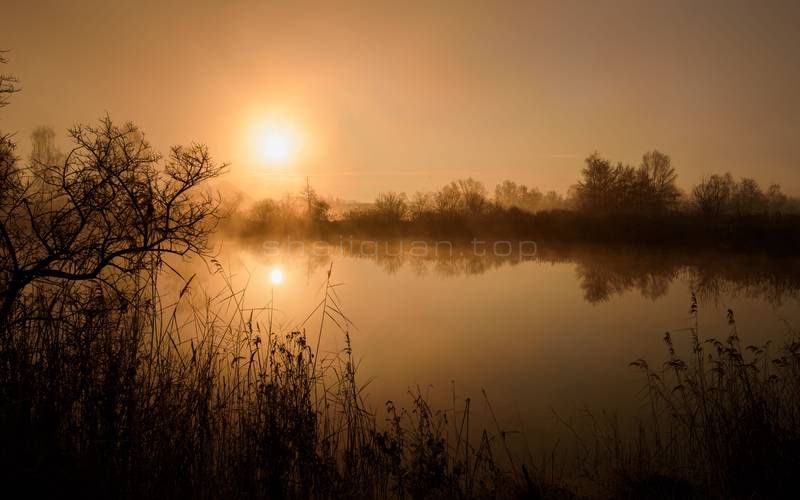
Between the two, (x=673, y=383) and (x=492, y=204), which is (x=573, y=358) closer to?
(x=673, y=383)

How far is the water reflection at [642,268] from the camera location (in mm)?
11945

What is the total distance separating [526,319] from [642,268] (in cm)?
984

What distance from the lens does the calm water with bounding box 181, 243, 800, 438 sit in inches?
215

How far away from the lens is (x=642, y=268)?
54.0ft

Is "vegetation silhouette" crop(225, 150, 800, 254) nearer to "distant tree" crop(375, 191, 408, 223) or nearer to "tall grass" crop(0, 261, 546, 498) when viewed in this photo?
"distant tree" crop(375, 191, 408, 223)

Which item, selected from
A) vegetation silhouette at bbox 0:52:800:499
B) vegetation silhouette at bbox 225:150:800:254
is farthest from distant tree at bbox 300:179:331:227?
vegetation silhouette at bbox 0:52:800:499

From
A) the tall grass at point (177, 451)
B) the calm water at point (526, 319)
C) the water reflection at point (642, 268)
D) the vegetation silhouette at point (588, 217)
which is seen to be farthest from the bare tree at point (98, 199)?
the vegetation silhouette at point (588, 217)

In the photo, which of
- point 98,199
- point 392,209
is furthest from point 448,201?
point 98,199

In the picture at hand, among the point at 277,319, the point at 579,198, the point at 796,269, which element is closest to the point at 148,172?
the point at 277,319

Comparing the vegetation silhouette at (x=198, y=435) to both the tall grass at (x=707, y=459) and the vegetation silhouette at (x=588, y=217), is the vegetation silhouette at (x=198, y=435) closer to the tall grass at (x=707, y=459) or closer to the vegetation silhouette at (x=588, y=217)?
the tall grass at (x=707, y=459)

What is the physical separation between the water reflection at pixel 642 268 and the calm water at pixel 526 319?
7 centimetres

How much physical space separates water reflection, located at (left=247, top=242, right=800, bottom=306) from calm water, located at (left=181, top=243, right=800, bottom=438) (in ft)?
0.24

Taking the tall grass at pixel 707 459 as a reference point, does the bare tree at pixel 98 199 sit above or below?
above

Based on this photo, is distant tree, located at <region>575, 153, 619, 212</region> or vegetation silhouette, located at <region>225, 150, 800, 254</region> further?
distant tree, located at <region>575, 153, 619, 212</region>
